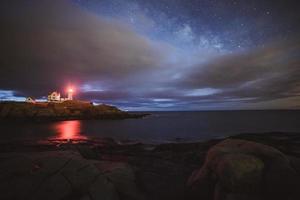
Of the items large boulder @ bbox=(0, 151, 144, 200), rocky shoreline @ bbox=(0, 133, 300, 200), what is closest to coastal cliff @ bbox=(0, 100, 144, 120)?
large boulder @ bbox=(0, 151, 144, 200)

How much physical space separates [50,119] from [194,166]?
284 feet

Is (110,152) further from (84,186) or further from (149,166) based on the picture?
(84,186)

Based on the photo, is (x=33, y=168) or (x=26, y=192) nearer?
(x=26, y=192)

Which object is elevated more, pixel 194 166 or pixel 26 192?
pixel 26 192

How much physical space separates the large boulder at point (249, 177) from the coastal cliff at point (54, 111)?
92.4 metres

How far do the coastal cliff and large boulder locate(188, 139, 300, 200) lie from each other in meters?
92.4

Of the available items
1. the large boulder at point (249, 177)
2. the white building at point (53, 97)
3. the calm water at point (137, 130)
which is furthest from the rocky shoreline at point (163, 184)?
the white building at point (53, 97)

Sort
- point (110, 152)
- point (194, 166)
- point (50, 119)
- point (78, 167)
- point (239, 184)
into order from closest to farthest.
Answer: point (239, 184) → point (78, 167) → point (194, 166) → point (110, 152) → point (50, 119)

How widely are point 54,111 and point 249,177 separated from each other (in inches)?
4150

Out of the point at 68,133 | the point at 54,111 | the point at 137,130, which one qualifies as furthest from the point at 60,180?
the point at 54,111

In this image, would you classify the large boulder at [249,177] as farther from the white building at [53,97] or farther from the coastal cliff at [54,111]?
the white building at [53,97]

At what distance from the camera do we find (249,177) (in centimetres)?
739

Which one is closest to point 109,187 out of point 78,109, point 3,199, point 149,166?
point 3,199

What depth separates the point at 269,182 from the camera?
24.3 feet
